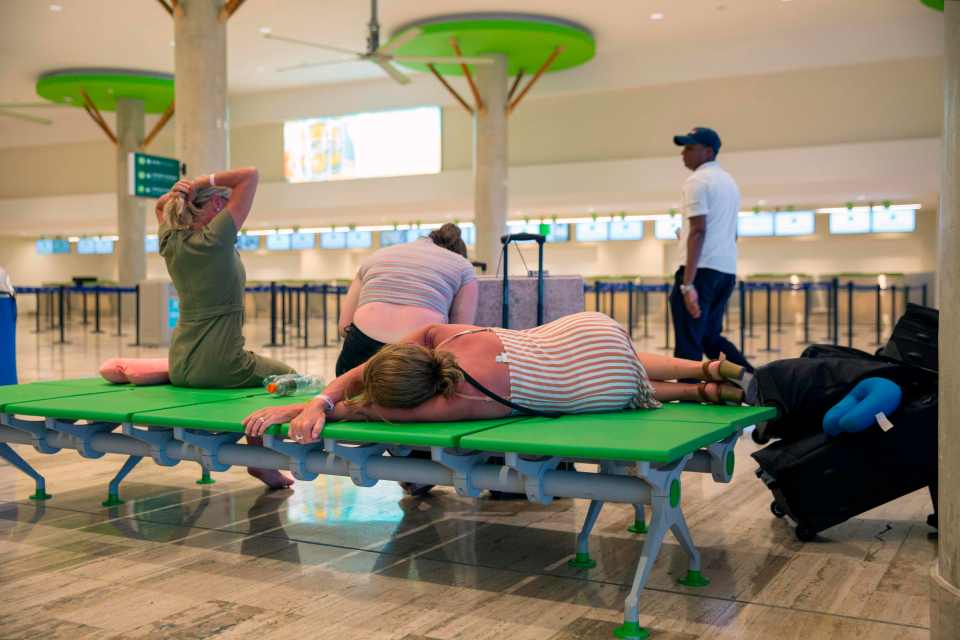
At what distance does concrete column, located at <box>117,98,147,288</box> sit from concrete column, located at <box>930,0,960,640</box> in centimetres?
1707

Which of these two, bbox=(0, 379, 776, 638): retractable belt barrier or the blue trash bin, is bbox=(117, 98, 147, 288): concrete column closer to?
the blue trash bin

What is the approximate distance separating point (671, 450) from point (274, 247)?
23802 millimetres

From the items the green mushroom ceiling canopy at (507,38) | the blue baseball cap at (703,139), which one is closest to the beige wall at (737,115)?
the green mushroom ceiling canopy at (507,38)

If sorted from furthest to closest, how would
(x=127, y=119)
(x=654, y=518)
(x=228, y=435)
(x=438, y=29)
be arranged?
(x=127, y=119) < (x=438, y=29) < (x=228, y=435) < (x=654, y=518)

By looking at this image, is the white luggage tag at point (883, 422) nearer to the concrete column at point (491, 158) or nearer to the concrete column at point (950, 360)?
the concrete column at point (950, 360)

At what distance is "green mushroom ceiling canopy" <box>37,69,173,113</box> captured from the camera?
17.1m

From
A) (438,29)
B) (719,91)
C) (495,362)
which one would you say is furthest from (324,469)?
(719,91)

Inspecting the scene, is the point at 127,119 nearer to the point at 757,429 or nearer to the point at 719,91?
the point at 719,91

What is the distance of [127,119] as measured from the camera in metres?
18.4

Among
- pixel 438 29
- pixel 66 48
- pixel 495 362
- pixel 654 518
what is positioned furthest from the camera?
pixel 66 48

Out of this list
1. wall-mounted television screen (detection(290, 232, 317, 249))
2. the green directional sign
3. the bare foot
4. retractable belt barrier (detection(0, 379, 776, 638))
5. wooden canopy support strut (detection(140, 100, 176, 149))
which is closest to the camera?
retractable belt barrier (detection(0, 379, 776, 638))

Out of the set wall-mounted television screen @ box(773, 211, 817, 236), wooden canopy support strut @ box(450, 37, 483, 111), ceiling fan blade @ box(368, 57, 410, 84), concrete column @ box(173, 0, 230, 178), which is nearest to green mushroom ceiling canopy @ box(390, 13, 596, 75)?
wooden canopy support strut @ box(450, 37, 483, 111)

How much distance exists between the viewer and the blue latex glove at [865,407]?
3016 mm

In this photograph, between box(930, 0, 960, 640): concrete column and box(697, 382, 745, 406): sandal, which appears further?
box(697, 382, 745, 406): sandal
